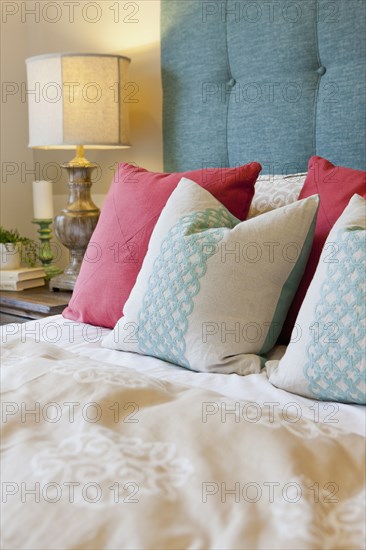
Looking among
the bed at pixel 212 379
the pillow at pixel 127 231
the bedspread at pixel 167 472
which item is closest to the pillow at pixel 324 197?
the bed at pixel 212 379

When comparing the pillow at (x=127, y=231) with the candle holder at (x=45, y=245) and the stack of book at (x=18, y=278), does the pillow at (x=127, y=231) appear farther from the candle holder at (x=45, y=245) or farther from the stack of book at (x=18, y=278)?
the candle holder at (x=45, y=245)

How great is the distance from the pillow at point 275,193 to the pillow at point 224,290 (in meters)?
0.34

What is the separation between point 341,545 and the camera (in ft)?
2.21

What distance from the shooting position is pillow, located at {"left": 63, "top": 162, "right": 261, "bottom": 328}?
1.69 metres

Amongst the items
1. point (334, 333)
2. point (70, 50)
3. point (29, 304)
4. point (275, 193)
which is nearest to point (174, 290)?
point (334, 333)

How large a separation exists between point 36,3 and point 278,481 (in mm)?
2683

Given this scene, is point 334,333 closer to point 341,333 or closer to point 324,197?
point 341,333

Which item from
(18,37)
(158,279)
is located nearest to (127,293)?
(158,279)

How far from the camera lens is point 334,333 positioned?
1123 mm

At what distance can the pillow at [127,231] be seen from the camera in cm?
169

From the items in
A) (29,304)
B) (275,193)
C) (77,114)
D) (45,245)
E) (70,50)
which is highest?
(70,50)

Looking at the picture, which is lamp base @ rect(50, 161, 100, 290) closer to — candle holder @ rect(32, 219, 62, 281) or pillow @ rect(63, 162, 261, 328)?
candle holder @ rect(32, 219, 62, 281)

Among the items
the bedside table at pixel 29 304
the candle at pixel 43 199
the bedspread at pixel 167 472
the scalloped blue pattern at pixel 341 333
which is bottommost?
the bedside table at pixel 29 304

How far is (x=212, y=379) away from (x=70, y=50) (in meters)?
1.97
